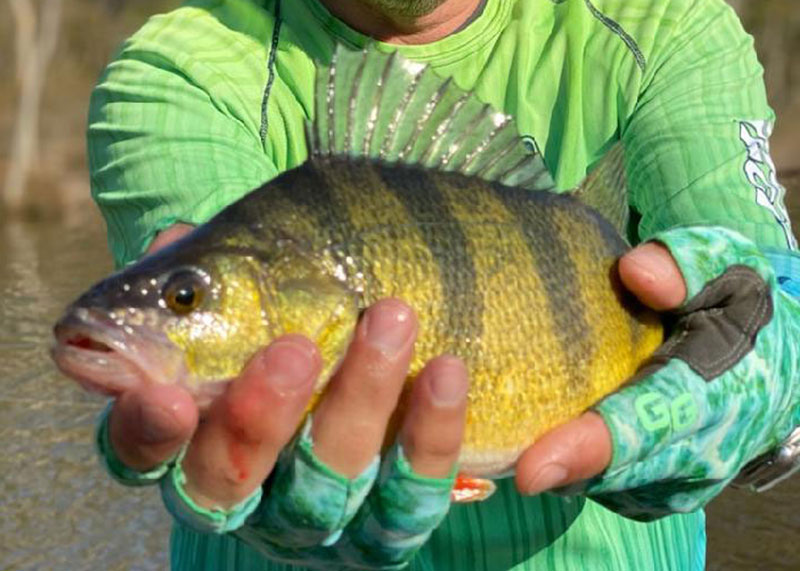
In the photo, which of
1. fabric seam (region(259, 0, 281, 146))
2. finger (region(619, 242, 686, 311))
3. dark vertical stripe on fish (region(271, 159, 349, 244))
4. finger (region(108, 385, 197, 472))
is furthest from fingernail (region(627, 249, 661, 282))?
fabric seam (region(259, 0, 281, 146))

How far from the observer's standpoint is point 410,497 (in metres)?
1.78

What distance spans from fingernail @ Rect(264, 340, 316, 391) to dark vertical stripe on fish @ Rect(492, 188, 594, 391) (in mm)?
358

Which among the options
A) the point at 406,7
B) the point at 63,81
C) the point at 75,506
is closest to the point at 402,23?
the point at 406,7

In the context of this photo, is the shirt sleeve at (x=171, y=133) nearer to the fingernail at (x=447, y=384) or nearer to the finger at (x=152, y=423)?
the finger at (x=152, y=423)

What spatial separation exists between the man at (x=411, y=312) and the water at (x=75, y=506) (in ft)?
7.70

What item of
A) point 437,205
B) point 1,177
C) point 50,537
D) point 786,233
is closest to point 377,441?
point 437,205

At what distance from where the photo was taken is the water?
190 inches

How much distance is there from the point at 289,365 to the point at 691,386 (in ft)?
1.84

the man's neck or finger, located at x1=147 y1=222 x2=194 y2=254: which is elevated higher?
the man's neck

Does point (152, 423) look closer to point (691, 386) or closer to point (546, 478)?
point (546, 478)

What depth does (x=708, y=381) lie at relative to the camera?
187cm

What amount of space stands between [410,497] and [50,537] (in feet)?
11.4

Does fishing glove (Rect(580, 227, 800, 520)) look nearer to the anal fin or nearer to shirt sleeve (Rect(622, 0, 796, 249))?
the anal fin

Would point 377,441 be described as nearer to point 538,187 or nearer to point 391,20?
point 538,187
